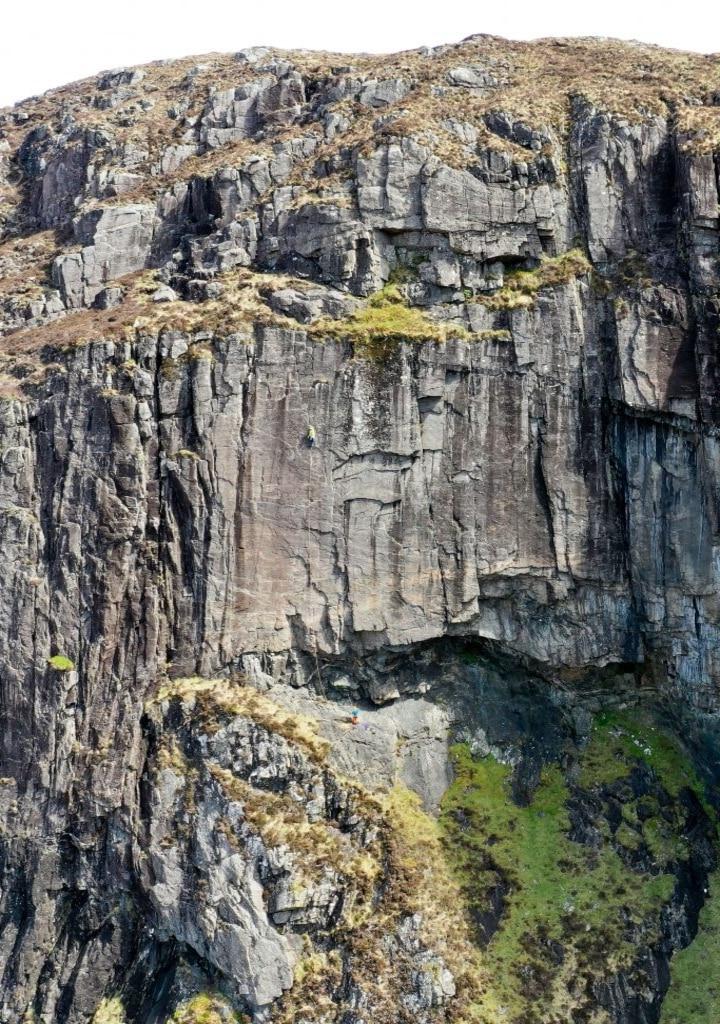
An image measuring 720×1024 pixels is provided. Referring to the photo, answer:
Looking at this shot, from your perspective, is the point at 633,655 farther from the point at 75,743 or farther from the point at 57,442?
the point at 57,442

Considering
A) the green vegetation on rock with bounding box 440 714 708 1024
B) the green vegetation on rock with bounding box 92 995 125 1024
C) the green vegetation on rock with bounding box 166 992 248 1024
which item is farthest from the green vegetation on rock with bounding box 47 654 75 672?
the green vegetation on rock with bounding box 440 714 708 1024

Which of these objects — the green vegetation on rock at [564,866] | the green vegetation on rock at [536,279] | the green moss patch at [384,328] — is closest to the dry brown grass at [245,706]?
the green vegetation on rock at [564,866]

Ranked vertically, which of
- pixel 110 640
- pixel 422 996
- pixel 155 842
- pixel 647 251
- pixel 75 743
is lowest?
pixel 422 996

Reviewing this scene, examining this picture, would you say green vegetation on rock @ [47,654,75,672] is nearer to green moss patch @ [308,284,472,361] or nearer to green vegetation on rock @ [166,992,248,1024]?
green vegetation on rock @ [166,992,248,1024]

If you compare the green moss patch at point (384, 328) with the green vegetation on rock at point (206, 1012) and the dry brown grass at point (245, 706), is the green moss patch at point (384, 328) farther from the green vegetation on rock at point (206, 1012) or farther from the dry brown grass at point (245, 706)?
the green vegetation on rock at point (206, 1012)

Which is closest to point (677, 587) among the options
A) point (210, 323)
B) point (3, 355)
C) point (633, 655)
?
point (633, 655)

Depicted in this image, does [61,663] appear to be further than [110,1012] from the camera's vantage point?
Yes

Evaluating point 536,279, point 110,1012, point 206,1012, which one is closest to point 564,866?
point 206,1012

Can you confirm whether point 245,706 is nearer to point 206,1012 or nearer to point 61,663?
point 61,663
